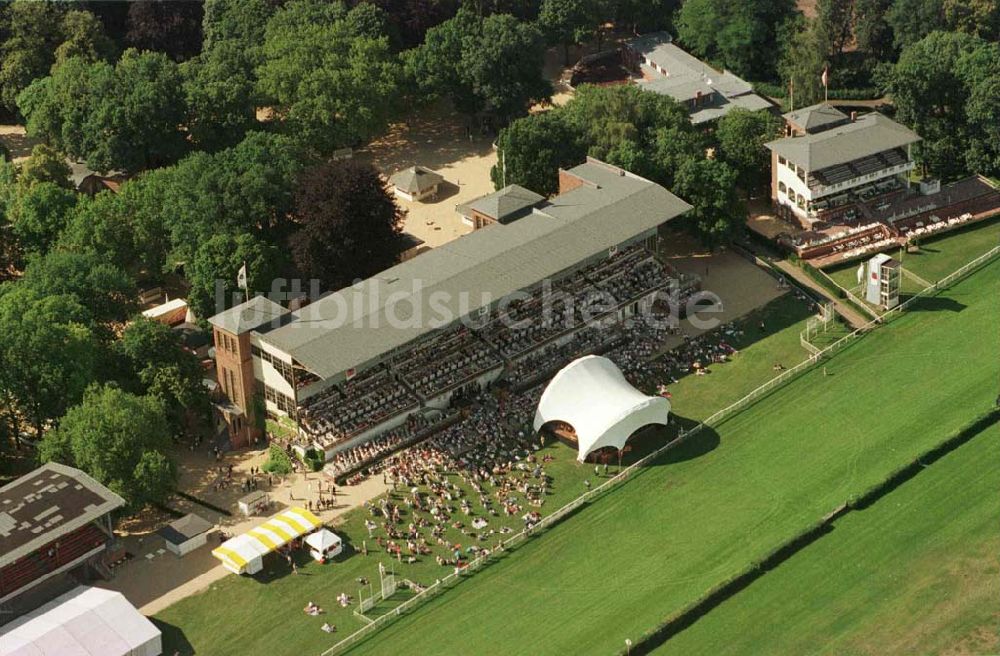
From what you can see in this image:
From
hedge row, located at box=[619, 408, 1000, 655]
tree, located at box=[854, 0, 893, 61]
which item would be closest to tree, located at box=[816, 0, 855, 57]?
tree, located at box=[854, 0, 893, 61]

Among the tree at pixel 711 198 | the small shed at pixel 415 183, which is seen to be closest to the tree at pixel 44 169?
the small shed at pixel 415 183

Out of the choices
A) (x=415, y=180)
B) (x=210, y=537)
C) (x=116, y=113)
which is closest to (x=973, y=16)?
(x=415, y=180)

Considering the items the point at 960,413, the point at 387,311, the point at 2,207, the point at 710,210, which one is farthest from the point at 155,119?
the point at 960,413

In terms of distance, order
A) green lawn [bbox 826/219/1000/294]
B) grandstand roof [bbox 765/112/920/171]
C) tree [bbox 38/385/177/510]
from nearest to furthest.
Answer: tree [bbox 38/385/177/510]
green lawn [bbox 826/219/1000/294]
grandstand roof [bbox 765/112/920/171]

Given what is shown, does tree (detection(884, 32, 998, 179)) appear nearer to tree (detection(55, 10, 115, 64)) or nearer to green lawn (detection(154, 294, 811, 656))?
green lawn (detection(154, 294, 811, 656))

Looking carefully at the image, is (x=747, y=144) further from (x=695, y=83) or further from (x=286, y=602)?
(x=286, y=602)

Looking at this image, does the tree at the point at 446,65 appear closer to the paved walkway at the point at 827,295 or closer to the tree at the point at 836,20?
the tree at the point at 836,20
